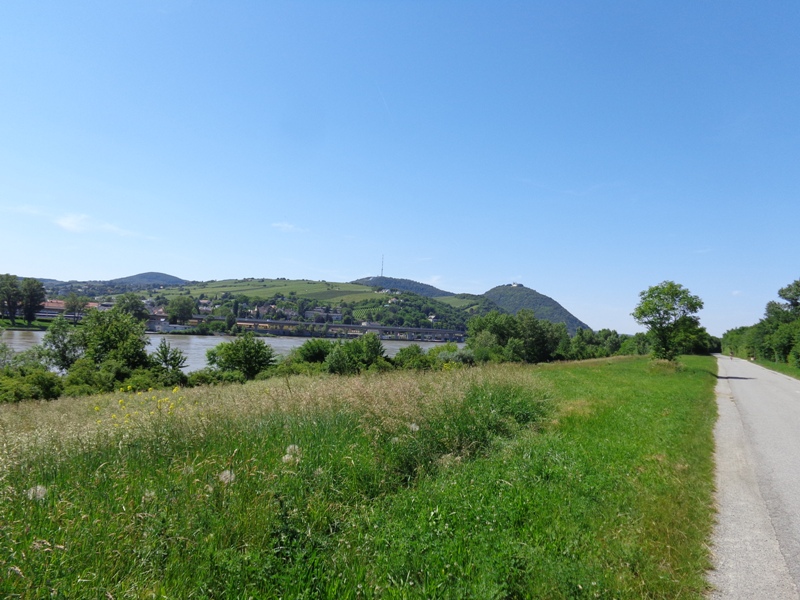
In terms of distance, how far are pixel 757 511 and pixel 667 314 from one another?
1177 inches

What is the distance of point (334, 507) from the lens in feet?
14.7

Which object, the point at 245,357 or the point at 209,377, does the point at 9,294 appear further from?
the point at 209,377

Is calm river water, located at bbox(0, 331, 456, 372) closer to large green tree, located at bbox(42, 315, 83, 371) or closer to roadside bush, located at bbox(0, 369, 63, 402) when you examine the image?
large green tree, located at bbox(42, 315, 83, 371)

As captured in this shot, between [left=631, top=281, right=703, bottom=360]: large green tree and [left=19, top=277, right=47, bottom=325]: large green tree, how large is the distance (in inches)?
3116

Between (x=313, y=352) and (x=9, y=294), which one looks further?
(x=9, y=294)

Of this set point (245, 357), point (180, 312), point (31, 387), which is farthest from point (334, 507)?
point (180, 312)

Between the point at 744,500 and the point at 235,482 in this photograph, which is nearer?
the point at 235,482

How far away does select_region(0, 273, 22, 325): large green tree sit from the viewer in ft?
203

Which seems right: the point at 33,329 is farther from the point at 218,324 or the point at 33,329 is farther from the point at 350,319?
the point at 350,319

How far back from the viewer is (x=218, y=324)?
8738cm

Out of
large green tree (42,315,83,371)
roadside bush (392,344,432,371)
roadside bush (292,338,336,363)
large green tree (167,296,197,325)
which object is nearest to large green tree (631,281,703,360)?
roadside bush (392,344,432,371)

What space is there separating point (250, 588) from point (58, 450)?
128 inches

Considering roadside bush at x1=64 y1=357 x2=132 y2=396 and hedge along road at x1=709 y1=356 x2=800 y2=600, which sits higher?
hedge along road at x1=709 y1=356 x2=800 y2=600

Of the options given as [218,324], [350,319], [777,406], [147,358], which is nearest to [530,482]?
[777,406]
